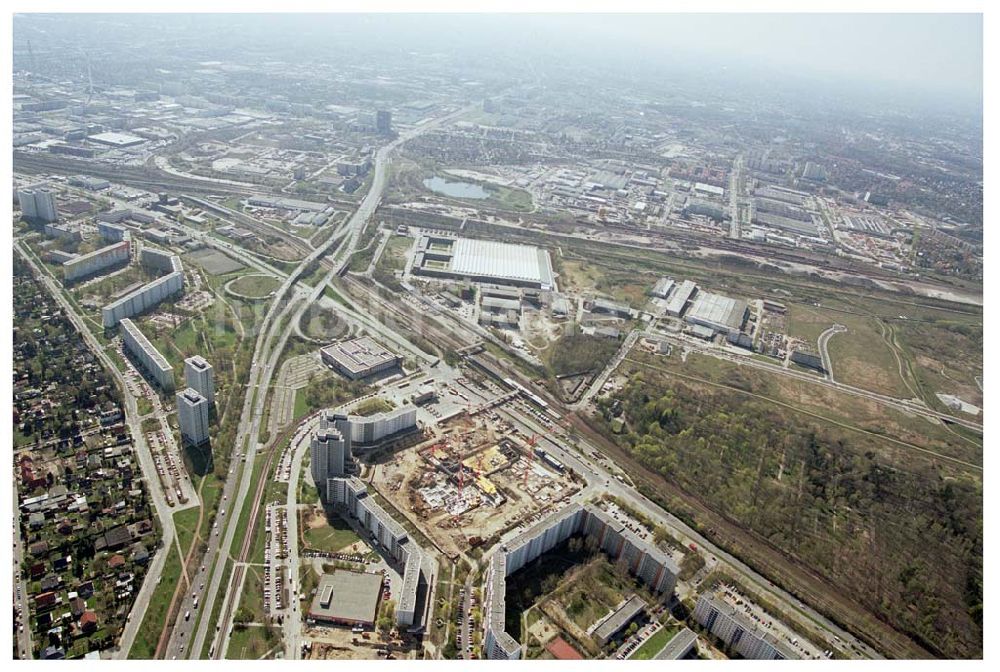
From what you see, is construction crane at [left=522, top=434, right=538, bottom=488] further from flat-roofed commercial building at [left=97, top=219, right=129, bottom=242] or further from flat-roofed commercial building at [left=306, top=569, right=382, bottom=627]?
flat-roofed commercial building at [left=97, top=219, right=129, bottom=242]

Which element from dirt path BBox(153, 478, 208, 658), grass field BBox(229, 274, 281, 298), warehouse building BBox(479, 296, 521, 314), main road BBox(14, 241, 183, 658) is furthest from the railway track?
warehouse building BBox(479, 296, 521, 314)

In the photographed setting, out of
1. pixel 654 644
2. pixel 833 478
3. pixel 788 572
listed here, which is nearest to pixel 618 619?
pixel 654 644

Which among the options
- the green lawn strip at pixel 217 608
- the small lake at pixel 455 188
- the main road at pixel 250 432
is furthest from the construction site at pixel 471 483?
the small lake at pixel 455 188

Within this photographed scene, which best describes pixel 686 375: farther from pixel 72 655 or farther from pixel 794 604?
pixel 72 655

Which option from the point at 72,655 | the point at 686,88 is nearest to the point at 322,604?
the point at 72,655

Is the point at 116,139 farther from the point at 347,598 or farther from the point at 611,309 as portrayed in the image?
the point at 347,598
